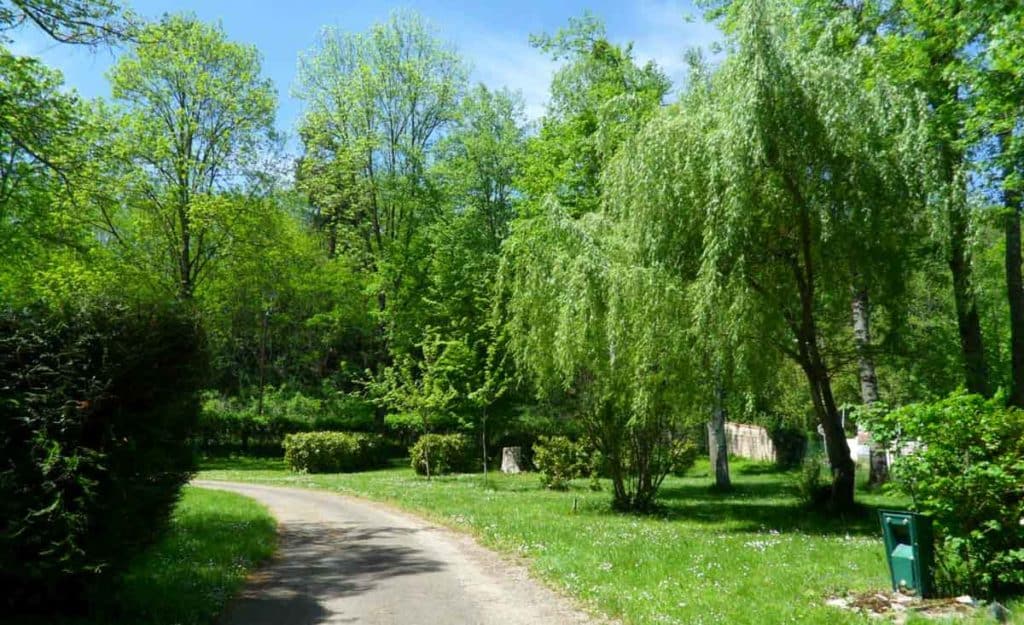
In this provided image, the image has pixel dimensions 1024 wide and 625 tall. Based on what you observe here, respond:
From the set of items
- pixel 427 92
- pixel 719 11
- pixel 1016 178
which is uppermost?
pixel 427 92

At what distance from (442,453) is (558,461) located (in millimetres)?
7368

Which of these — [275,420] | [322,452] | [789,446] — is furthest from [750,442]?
[275,420]

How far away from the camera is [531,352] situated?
15.7m

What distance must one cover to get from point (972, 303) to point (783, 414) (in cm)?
1451

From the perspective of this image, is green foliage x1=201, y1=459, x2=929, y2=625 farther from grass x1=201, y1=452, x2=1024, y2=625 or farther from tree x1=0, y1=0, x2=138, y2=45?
tree x1=0, y1=0, x2=138, y2=45

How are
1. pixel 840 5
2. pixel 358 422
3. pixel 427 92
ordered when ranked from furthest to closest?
pixel 427 92
pixel 358 422
pixel 840 5

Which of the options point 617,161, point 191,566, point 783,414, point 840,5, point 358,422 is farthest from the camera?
point 358,422

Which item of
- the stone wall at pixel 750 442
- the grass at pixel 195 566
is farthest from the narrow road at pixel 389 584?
the stone wall at pixel 750 442

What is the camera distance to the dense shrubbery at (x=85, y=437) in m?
6.13

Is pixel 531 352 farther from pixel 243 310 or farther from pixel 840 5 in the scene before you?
pixel 243 310

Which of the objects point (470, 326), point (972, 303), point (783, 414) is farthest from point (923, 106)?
point (470, 326)

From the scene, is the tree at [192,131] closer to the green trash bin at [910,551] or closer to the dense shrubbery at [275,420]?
the dense shrubbery at [275,420]

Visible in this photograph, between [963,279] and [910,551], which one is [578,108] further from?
[910,551]

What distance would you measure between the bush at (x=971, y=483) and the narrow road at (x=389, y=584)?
3.44m
